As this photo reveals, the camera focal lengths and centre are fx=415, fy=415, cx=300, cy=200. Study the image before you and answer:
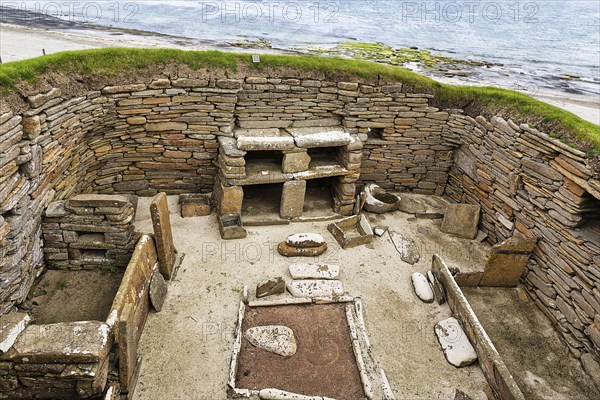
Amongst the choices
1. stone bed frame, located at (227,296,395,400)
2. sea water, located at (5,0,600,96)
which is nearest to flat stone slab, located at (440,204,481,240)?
stone bed frame, located at (227,296,395,400)

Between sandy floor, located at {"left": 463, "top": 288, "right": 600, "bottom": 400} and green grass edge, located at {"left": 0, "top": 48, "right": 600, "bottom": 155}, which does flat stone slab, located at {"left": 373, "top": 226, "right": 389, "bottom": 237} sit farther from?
green grass edge, located at {"left": 0, "top": 48, "right": 600, "bottom": 155}

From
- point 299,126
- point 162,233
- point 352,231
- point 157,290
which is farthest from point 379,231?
point 157,290

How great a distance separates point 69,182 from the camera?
272 inches

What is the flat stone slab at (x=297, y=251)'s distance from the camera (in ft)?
23.2

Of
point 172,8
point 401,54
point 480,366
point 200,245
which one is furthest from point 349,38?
point 480,366

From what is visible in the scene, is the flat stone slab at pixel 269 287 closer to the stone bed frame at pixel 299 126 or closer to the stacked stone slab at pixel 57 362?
the stacked stone slab at pixel 57 362

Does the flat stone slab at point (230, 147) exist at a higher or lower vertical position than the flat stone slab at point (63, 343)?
higher

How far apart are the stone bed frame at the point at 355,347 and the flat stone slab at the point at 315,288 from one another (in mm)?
108

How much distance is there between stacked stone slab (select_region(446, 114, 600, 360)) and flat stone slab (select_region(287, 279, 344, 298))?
330 cm

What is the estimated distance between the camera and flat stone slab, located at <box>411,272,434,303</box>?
642 centimetres

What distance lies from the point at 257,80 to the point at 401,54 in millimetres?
16432

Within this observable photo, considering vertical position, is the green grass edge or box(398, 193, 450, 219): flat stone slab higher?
the green grass edge

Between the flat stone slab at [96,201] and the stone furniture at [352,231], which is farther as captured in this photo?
the stone furniture at [352,231]

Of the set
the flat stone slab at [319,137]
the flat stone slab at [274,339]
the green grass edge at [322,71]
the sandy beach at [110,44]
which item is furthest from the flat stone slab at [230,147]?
the sandy beach at [110,44]
